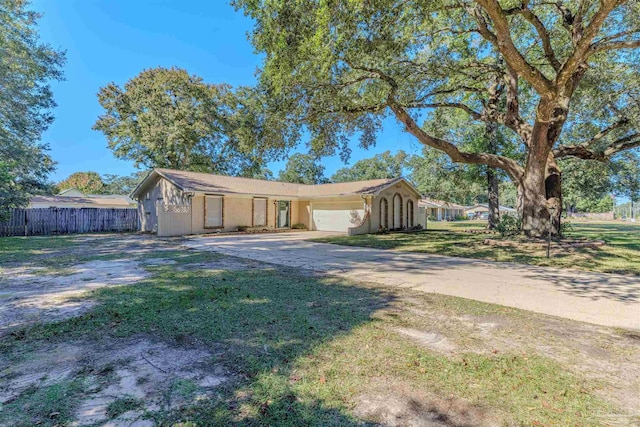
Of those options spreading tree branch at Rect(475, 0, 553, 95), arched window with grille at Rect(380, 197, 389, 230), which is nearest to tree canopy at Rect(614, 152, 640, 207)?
arched window with grille at Rect(380, 197, 389, 230)

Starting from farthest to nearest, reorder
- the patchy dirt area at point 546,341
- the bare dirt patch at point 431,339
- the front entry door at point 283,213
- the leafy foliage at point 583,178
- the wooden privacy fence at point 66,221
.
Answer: the leafy foliage at point 583,178, the front entry door at point 283,213, the wooden privacy fence at point 66,221, the bare dirt patch at point 431,339, the patchy dirt area at point 546,341

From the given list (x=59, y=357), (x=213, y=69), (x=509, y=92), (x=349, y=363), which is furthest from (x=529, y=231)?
(x=213, y=69)

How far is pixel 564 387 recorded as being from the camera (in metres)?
2.50

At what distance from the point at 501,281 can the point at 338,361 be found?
5.03 metres

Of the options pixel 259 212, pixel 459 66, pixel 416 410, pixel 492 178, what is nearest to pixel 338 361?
pixel 416 410

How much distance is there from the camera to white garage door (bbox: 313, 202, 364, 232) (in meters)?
19.5

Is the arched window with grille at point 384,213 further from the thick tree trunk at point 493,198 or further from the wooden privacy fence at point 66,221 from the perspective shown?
the wooden privacy fence at point 66,221

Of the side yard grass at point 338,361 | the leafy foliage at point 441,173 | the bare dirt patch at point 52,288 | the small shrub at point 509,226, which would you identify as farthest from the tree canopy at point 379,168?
the side yard grass at point 338,361

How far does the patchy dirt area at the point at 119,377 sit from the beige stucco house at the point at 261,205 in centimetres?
1436

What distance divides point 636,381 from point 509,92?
12241 mm

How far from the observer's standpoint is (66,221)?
18.2 m

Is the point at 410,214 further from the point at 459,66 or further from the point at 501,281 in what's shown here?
the point at 501,281

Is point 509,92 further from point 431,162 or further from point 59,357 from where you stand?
point 59,357

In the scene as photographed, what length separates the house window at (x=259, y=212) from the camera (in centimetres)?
2034
